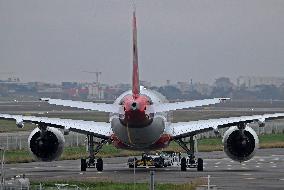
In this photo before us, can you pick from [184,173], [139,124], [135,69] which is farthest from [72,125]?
[135,69]

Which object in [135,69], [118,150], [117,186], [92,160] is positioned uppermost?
[135,69]

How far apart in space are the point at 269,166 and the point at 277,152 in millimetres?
20392

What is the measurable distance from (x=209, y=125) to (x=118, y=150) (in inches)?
1149

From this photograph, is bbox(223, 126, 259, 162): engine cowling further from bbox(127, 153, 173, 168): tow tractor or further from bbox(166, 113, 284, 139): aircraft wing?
bbox(127, 153, 173, 168): tow tractor

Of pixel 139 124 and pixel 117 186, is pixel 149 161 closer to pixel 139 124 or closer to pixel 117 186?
pixel 139 124

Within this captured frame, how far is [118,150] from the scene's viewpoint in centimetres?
9212

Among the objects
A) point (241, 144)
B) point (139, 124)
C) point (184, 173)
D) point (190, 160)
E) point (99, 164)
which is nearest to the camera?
point (139, 124)

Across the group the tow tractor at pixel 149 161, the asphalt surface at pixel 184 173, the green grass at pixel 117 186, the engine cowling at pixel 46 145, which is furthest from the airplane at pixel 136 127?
the green grass at pixel 117 186

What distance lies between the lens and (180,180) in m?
54.8

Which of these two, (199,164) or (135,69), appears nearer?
(135,69)

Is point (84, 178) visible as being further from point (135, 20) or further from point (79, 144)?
point (79, 144)

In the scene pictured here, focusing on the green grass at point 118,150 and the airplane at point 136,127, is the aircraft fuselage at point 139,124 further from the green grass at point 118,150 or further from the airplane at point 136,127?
Result: the green grass at point 118,150

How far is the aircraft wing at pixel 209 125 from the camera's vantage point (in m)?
59.9

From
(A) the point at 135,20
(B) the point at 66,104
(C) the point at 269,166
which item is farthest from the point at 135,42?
(C) the point at 269,166
